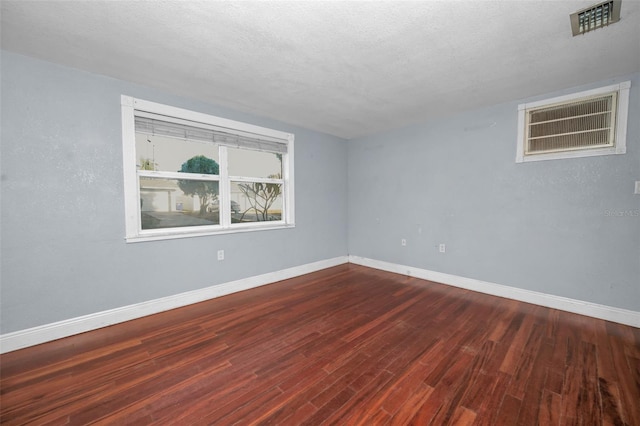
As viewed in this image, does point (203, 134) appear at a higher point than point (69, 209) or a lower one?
higher

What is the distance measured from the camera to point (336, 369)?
6.15 feet

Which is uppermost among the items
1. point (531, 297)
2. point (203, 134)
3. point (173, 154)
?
point (203, 134)

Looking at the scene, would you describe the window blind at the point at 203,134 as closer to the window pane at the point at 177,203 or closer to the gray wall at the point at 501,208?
the window pane at the point at 177,203

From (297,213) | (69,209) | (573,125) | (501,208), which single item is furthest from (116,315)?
(573,125)

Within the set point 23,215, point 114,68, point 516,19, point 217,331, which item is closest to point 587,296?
point 516,19

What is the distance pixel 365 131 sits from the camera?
14.7 ft

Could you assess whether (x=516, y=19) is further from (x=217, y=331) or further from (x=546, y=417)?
(x=217, y=331)

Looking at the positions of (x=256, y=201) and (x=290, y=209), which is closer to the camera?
(x=256, y=201)

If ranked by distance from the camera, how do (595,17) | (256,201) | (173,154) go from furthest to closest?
(256,201)
(173,154)
(595,17)

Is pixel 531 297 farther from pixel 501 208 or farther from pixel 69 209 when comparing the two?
pixel 69 209

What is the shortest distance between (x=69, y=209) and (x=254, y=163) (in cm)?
209

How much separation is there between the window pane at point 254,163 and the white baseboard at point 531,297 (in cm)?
261

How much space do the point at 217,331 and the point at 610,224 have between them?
13.9 feet

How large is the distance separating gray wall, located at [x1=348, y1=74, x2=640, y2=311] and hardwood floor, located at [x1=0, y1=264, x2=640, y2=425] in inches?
20.0
